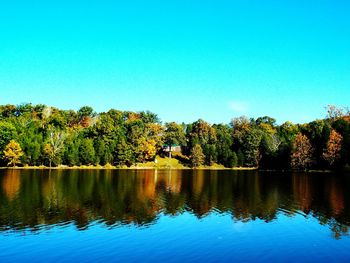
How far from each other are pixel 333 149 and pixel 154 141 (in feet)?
216

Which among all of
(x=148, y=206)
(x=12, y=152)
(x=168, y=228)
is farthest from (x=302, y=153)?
(x=168, y=228)

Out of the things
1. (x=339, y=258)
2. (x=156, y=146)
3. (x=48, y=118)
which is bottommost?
(x=339, y=258)

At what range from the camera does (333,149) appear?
403 feet

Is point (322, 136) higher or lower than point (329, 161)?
higher

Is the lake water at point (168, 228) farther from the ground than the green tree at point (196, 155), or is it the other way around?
the green tree at point (196, 155)

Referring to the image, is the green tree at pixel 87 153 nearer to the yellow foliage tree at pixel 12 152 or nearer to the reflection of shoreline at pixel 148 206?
the yellow foliage tree at pixel 12 152

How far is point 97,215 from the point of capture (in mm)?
36406

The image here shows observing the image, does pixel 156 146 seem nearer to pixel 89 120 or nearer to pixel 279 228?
pixel 89 120

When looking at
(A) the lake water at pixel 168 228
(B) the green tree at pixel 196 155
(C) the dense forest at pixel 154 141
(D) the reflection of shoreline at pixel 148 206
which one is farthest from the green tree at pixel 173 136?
(A) the lake water at pixel 168 228

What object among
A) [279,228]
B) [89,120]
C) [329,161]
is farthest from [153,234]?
[89,120]

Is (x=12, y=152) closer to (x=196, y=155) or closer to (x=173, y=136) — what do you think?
(x=173, y=136)

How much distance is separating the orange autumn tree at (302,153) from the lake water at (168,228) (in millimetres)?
80677

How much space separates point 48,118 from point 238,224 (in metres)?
130

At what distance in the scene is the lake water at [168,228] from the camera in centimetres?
2422
